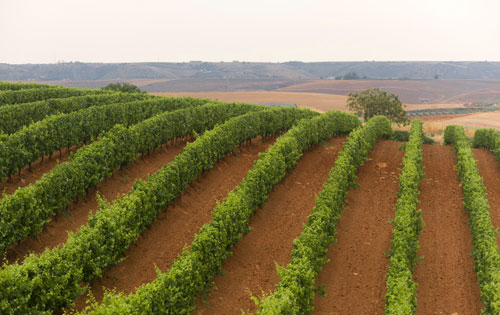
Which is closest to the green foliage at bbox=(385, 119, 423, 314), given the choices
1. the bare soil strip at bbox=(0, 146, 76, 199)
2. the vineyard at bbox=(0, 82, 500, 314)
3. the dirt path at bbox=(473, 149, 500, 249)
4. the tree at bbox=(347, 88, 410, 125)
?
the vineyard at bbox=(0, 82, 500, 314)

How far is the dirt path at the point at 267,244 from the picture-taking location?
16.4 metres

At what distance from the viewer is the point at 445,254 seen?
66.4 feet

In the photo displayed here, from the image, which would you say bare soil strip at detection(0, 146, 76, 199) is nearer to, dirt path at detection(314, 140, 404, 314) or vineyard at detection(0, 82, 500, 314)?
vineyard at detection(0, 82, 500, 314)

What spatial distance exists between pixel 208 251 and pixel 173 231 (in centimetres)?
502

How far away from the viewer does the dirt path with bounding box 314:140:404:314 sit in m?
16.8

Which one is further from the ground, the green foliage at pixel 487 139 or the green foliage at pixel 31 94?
the green foliage at pixel 31 94

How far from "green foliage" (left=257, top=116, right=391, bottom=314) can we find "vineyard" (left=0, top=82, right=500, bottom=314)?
86 mm

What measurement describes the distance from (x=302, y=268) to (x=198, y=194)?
34.8 ft

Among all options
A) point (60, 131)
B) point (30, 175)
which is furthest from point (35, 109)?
point (30, 175)

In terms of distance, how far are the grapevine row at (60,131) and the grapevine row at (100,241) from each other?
4710 millimetres

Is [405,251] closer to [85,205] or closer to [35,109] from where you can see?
[85,205]

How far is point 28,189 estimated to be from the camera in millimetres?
17281

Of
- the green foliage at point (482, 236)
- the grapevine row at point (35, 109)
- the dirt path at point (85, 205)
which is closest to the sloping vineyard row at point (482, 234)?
the green foliage at point (482, 236)

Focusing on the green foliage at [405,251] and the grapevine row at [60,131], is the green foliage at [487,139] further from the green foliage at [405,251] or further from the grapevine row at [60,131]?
the grapevine row at [60,131]
